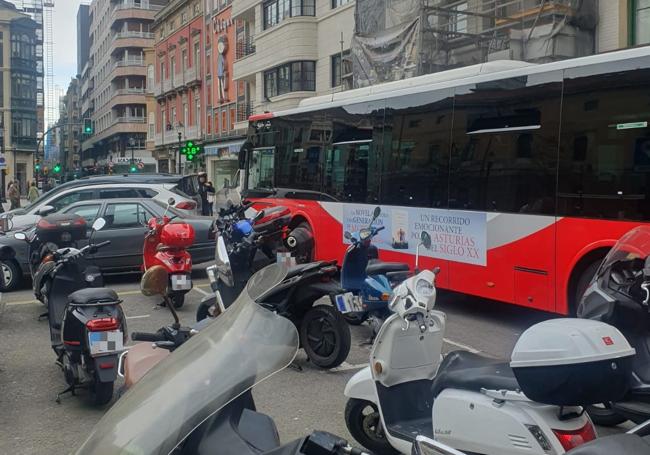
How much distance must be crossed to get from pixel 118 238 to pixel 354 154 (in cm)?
422

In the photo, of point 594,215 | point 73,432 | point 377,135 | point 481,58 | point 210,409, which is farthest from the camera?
point 481,58

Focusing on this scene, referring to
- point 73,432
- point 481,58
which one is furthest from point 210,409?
point 481,58

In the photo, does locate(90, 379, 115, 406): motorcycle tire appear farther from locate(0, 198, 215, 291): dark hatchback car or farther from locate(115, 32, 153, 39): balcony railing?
locate(115, 32, 153, 39): balcony railing

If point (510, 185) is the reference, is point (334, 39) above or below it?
above

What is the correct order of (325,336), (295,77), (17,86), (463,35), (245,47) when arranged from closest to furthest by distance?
(325,336), (463,35), (295,77), (245,47), (17,86)

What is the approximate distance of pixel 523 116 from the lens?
336 inches

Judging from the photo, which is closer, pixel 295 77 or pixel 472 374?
pixel 472 374

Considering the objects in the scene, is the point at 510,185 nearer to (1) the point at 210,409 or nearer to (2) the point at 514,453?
(2) the point at 514,453

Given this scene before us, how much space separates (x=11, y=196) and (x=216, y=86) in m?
19.7

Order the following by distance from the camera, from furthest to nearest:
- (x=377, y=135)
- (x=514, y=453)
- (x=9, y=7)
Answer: (x=9, y=7)
(x=377, y=135)
(x=514, y=453)

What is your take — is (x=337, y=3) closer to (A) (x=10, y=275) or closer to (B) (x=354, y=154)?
(B) (x=354, y=154)

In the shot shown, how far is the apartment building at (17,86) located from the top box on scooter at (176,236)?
7000 centimetres

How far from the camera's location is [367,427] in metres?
4.71

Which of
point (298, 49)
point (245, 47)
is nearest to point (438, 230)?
point (298, 49)
